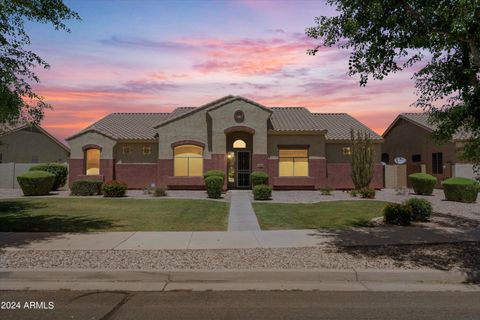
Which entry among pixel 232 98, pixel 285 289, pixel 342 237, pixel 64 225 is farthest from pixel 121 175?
pixel 285 289

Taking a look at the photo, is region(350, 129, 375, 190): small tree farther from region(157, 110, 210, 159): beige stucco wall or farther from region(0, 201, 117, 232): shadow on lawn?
region(0, 201, 117, 232): shadow on lawn

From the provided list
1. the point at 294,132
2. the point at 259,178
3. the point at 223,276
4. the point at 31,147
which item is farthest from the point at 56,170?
the point at 223,276

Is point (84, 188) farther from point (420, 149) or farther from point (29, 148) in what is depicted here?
point (420, 149)

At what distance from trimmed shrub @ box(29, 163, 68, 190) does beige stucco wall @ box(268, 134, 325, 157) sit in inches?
572

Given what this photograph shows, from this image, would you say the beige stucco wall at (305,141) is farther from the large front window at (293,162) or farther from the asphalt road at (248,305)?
the asphalt road at (248,305)

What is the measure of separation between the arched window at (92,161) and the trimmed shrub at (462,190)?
22782 millimetres

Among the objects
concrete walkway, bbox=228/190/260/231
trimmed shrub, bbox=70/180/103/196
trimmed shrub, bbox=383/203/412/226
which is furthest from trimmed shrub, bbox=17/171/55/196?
trimmed shrub, bbox=383/203/412/226

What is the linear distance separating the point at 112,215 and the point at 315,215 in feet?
25.4

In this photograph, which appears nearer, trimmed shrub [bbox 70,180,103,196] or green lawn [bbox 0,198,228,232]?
green lawn [bbox 0,198,228,232]

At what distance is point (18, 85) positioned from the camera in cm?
1097

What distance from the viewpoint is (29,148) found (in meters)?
42.4

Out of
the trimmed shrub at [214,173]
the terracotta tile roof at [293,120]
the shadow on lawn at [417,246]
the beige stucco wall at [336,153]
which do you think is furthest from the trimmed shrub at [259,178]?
the shadow on lawn at [417,246]

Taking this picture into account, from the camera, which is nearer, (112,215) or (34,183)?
(112,215)

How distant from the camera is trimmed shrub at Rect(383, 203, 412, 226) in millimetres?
12961
